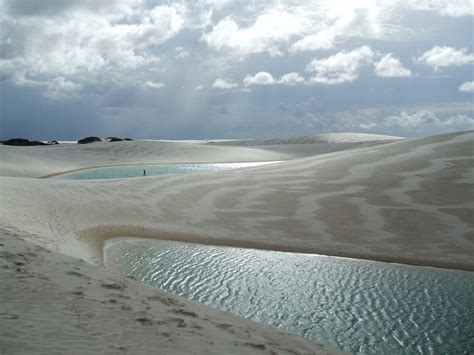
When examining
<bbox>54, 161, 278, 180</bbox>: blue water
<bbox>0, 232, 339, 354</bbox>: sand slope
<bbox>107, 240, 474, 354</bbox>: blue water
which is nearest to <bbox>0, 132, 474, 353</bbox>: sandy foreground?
<bbox>0, 232, 339, 354</bbox>: sand slope

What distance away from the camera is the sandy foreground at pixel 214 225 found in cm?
550

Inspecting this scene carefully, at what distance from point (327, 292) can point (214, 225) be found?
603 centimetres

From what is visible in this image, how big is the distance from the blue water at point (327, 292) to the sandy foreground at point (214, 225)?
0.76 metres

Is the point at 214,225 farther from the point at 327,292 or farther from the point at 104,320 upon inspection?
the point at 104,320

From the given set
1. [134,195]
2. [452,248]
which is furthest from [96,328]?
[134,195]

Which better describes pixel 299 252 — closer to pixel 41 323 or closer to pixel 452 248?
pixel 452 248

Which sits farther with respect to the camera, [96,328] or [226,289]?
[226,289]

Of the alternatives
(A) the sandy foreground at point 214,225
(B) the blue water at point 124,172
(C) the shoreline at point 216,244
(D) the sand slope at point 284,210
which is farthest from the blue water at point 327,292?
(B) the blue water at point 124,172

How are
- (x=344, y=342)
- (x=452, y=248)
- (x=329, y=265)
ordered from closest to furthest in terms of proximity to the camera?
1. (x=344, y=342)
2. (x=329, y=265)
3. (x=452, y=248)

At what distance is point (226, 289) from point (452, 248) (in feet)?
22.4

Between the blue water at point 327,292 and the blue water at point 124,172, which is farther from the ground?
the blue water at point 124,172

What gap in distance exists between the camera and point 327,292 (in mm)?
8781

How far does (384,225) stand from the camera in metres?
13.7

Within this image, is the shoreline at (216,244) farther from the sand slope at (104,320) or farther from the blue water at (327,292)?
the sand slope at (104,320)
